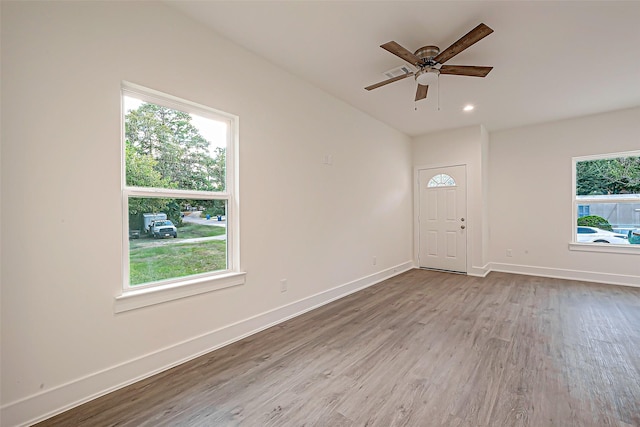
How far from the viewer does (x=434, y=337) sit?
106 inches

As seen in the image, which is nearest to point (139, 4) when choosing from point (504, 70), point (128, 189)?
point (128, 189)

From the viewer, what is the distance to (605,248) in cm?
461

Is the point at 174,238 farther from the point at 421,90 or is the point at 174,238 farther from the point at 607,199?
the point at 607,199

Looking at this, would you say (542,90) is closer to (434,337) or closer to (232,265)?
(434,337)

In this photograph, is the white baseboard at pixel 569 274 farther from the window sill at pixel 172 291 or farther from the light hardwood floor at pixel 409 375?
the window sill at pixel 172 291

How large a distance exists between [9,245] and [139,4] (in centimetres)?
181

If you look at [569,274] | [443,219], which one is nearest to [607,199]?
[569,274]

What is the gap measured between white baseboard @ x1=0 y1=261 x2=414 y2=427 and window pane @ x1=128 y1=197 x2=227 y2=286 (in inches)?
22.1

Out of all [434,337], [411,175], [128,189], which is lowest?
[434,337]

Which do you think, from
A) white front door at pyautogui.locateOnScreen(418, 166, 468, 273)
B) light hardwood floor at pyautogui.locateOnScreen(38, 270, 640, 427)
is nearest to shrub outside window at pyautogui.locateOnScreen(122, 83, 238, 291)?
light hardwood floor at pyautogui.locateOnScreen(38, 270, 640, 427)

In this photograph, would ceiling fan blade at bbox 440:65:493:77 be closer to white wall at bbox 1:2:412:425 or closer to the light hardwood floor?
white wall at bbox 1:2:412:425

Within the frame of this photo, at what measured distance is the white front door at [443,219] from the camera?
17.5 feet

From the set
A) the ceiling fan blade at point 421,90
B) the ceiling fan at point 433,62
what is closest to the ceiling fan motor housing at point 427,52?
the ceiling fan at point 433,62

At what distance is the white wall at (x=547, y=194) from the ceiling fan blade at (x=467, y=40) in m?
3.87
